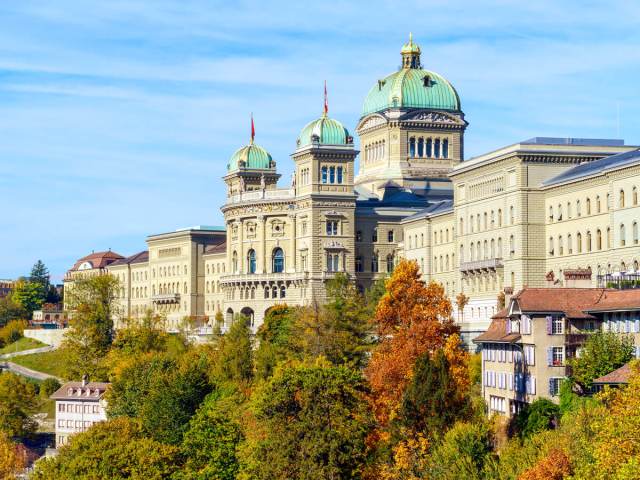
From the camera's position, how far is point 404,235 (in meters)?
187

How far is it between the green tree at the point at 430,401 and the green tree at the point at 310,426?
306 centimetres

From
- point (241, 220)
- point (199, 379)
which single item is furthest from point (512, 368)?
point (241, 220)

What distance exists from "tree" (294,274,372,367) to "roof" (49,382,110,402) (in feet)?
121

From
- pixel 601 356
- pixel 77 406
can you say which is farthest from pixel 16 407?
pixel 601 356

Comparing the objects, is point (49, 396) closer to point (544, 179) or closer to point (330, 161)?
point (330, 161)

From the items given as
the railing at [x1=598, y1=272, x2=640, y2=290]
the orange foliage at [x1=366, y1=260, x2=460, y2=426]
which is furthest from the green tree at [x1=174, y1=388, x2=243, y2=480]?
the railing at [x1=598, y1=272, x2=640, y2=290]

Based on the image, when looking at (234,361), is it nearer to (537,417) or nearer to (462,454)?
(537,417)

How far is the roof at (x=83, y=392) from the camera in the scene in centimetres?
17075

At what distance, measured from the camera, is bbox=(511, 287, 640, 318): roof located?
325 feet

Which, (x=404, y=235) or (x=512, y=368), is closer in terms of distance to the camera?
(x=512, y=368)

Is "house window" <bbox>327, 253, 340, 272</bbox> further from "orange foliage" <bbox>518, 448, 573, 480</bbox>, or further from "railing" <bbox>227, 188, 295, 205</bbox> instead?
"orange foliage" <bbox>518, 448, 573, 480</bbox>

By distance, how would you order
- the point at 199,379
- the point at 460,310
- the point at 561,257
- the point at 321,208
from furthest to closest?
the point at 321,208 < the point at 460,310 < the point at 561,257 < the point at 199,379

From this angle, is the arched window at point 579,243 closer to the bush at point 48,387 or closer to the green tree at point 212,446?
the green tree at point 212,446

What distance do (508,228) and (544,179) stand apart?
592 centimetres
